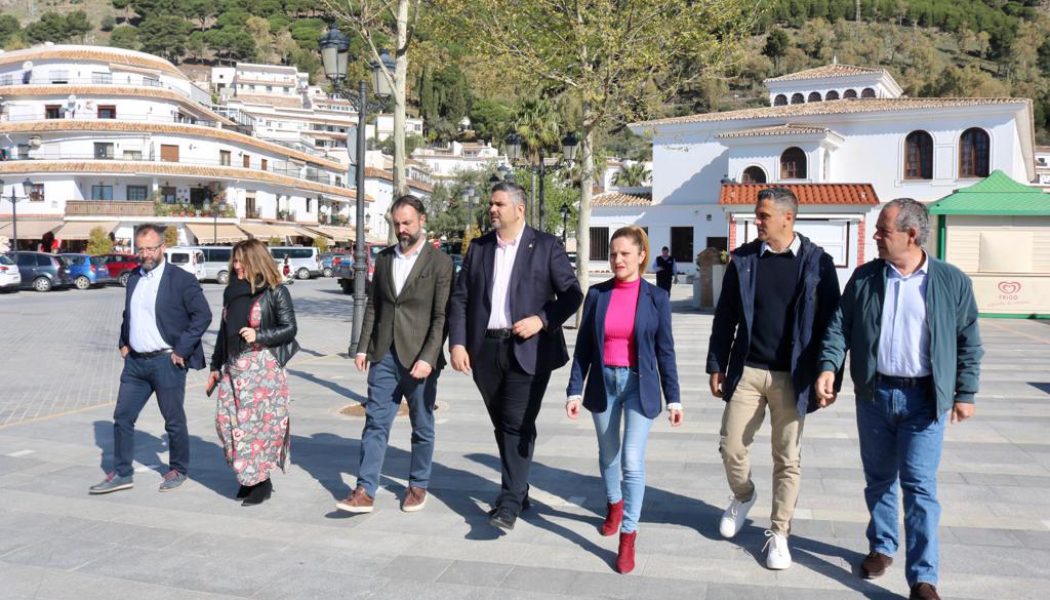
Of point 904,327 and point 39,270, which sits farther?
point 39,270

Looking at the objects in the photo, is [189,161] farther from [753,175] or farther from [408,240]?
[408,240]

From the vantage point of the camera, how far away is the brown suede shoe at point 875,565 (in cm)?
418

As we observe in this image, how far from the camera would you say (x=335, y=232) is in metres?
61.6

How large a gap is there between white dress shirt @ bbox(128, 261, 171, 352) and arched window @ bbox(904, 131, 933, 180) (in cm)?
3373

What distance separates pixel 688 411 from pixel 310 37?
155 metres

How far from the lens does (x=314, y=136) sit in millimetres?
85000

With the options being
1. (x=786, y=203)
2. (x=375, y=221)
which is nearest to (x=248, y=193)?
(x=375, y=221)

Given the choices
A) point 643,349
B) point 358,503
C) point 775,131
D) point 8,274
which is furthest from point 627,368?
point 775,131

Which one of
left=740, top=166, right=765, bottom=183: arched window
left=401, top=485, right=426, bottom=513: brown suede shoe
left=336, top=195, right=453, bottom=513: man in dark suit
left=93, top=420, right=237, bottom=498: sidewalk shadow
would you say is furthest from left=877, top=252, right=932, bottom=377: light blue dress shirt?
left=740, top=166, right=765, bottom=183: arched window

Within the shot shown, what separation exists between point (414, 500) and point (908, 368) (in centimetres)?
298

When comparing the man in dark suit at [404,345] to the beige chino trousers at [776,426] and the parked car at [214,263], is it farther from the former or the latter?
the parked car at [214,263]

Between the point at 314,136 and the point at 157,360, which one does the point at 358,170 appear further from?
the point at 314,136

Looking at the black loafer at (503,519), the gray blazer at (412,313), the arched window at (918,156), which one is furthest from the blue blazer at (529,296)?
the arched window at (918,156)

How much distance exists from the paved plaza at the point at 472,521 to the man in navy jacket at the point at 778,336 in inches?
20.4
